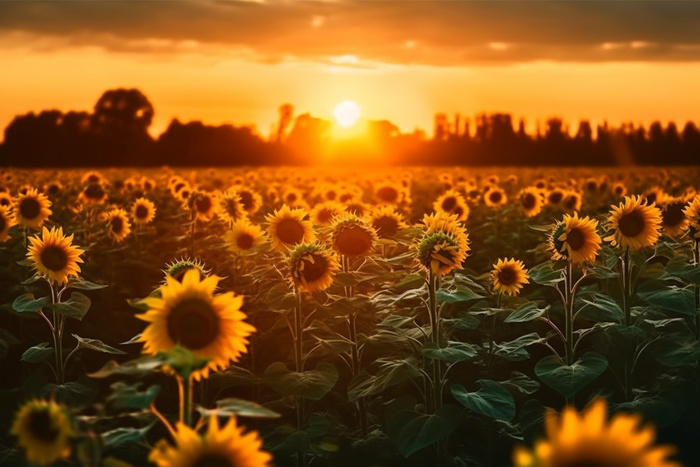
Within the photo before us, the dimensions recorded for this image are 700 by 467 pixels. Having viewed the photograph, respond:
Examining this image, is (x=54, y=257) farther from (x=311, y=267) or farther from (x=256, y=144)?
(x=256, y=144)

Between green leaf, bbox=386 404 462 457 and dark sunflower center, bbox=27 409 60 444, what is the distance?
2324 mm

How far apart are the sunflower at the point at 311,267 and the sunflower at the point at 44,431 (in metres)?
2.63

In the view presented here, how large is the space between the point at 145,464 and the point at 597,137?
7940cm

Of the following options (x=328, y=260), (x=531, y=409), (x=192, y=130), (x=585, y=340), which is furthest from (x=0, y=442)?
(x=192, y=130)

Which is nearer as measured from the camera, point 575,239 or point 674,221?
point 575,239

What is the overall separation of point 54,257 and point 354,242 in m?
1.81

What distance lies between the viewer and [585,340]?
22.3 feet

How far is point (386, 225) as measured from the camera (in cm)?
698

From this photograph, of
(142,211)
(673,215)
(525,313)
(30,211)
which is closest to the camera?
(525,313)

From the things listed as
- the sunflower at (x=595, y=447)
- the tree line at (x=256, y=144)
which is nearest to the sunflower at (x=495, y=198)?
the sunflower at (x=595, y=447)

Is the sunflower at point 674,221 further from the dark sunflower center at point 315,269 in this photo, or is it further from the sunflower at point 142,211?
the sunflower at point 142,211

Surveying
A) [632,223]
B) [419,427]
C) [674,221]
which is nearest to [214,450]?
[419,427]

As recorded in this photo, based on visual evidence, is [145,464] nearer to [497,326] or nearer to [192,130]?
[497,326]

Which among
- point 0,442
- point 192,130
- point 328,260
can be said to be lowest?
point 0,442
